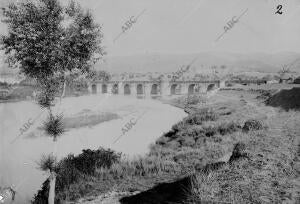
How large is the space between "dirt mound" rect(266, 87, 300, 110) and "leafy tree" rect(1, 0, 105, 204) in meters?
26.1

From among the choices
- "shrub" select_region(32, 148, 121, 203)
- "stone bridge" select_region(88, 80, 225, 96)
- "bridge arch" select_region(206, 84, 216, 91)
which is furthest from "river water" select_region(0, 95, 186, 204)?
"stone bridge" select_region(88, 80, 225, 96)

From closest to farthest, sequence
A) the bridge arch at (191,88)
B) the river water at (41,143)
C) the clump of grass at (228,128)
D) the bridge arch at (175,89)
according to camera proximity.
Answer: the river water at (41,143)
the clump of grass at (228,128)
the bridge arch at (191,88)
the bridge arch at (175,89)

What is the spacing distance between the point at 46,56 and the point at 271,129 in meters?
14.5

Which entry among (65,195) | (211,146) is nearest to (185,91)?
Answer: (211,146)

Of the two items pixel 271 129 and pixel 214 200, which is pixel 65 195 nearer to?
pixel 214 200

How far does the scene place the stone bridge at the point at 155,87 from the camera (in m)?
112

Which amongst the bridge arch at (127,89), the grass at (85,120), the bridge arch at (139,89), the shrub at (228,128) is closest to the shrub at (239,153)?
the shrub at (228,128)

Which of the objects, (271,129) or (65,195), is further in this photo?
(271,129)

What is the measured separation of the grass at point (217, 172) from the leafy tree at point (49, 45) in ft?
14.0

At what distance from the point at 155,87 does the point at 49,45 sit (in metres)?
104

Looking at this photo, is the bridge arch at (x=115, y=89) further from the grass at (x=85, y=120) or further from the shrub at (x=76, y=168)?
the shrub at (x=76, y=168)

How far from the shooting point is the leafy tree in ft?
46.6

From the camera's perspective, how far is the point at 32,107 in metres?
66.5

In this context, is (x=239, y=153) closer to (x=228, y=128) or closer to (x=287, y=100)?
(x=228, y=128)
